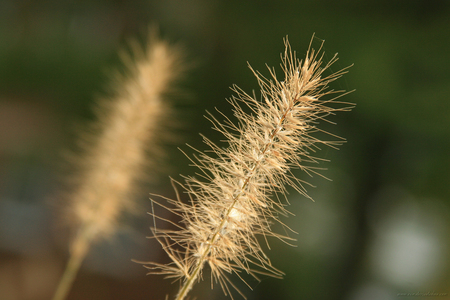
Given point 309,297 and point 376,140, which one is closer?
point 376,140

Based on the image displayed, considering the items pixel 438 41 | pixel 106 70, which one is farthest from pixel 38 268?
pixel 438 41

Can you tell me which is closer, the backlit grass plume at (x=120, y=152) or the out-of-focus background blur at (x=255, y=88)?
the backlit grass plume at (x=120, y=152)

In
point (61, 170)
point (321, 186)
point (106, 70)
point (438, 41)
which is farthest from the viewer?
point (61, 170)

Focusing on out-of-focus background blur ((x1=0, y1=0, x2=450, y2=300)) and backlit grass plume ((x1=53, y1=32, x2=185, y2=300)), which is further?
out-of-focus background blur ((x1=0, y1=0, x2=450, y2=300))

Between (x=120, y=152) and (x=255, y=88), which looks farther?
(x=255, y=88)

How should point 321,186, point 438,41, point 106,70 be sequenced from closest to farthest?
→ point 438,41
point 321,186
point 106,70

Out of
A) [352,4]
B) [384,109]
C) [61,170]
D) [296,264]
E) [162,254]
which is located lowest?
[162,254]

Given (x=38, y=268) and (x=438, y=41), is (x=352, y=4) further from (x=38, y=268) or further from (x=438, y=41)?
(x=38, y=268)

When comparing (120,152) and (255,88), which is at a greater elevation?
(255,88)
